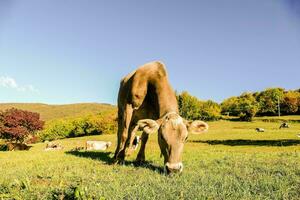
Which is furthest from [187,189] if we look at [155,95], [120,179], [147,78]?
[147,78]

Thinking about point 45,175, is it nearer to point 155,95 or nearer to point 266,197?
point 155,95

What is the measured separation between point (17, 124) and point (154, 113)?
38.8 meters

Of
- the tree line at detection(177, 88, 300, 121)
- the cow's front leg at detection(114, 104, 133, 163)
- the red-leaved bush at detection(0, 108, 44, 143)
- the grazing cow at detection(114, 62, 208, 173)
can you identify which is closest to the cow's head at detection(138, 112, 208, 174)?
the grazing cow at detection(114, 62, 208, 173)

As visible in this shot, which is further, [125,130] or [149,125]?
[125,130]

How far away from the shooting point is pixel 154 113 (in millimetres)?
13414

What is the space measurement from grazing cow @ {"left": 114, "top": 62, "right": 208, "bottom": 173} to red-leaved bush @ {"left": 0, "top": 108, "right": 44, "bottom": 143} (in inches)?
1389

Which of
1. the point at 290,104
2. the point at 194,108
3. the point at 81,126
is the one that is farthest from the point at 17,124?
the point at 290,104

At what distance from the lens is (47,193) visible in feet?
25.3

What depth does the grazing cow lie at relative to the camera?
10258 millimetres

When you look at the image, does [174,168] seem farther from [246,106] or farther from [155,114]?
[246,106]

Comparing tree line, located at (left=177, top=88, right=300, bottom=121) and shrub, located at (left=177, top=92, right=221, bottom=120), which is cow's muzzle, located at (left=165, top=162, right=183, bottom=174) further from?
shrub, located at (left=177, top=92, right=221, bottom=120)

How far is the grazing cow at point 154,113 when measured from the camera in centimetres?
1026

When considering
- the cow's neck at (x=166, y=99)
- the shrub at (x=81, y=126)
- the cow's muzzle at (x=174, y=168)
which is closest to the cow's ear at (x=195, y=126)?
the cow's neck at (x=166, y=99)

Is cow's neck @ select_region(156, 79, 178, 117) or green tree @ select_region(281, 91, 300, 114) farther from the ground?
green tree @ select_region(281, 91, 300, 114)
